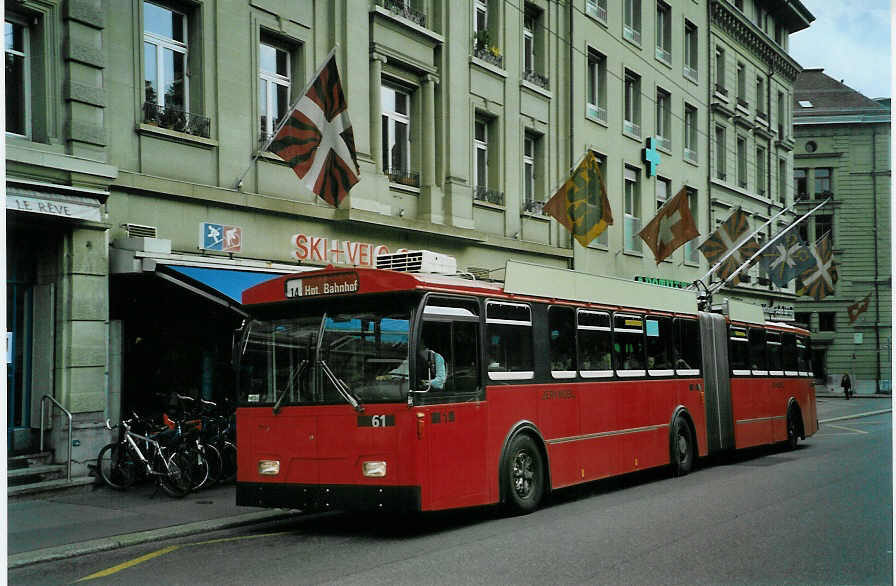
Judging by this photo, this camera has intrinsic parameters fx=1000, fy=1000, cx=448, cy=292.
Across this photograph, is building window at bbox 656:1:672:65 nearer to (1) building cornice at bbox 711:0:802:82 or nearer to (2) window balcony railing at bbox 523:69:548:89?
(1) building cornice at bbox 711:0:802:82

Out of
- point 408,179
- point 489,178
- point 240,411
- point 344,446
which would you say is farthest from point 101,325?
point 489,178

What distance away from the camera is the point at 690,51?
31719 millimetres

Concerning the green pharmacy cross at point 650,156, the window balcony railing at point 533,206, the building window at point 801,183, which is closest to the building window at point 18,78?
the window balcony railing at point 533,206

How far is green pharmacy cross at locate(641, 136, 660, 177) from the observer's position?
30156 mm

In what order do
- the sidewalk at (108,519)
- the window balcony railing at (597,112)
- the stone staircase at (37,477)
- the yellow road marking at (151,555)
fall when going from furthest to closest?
the window balcony railing at (597,112), the stone staircase at (37,477), the sidewalk at (108,519), the yellow road marking at (151,555)

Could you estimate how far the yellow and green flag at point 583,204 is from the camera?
21.5 metres

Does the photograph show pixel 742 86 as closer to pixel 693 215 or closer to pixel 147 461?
A: pixel 693 215

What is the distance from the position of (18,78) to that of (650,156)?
2065 cm

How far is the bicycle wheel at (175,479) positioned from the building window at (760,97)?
82.5ft

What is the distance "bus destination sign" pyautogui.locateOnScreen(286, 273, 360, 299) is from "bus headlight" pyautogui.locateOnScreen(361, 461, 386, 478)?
176 cm

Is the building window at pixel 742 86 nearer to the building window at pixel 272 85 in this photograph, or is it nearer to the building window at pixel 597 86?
the building window at pixel 597 86

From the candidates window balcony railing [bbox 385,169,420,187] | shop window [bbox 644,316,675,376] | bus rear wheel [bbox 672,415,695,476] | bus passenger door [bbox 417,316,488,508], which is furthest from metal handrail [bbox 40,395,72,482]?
window balcony railing [bbox 385,169,420,187]

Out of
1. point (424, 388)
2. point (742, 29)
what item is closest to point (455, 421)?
point (424, 388)

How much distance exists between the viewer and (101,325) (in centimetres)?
1410
